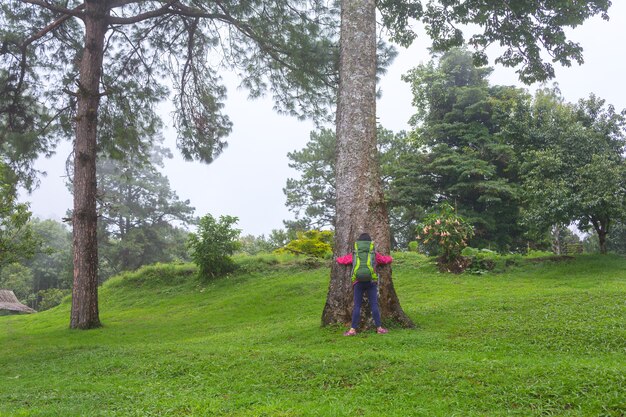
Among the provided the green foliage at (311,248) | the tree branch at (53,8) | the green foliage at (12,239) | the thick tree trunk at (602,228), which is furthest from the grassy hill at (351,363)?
the tree branch at (53,8)

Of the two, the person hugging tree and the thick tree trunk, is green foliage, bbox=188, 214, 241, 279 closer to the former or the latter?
the person hugging tree

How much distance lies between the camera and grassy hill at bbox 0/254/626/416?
→ 3207mm

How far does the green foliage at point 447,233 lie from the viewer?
1144 centimetres

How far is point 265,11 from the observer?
996 centimetres

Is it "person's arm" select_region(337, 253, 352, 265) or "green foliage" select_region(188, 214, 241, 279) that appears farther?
"green foliage" select_region(188, 214, 241, 279)

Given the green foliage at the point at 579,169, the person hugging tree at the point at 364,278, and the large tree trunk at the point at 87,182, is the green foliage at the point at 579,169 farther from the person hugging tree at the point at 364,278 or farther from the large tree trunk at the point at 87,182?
the large tree trunk at the point at 87,182

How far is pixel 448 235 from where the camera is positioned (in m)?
11.4

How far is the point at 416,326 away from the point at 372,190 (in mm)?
1983

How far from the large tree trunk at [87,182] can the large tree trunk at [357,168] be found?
5844 millimetres

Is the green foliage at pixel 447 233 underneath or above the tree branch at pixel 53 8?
underneath

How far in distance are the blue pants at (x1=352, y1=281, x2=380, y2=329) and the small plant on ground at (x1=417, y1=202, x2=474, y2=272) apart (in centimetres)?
598

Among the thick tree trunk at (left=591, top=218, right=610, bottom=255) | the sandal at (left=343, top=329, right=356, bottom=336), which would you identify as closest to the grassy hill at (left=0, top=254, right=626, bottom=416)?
the sandal at (left=343, top=329, right=356, bottom=336)

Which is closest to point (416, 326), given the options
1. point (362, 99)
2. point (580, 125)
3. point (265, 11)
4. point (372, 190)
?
point (372, 190)

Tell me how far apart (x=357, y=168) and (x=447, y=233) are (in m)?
5.71
